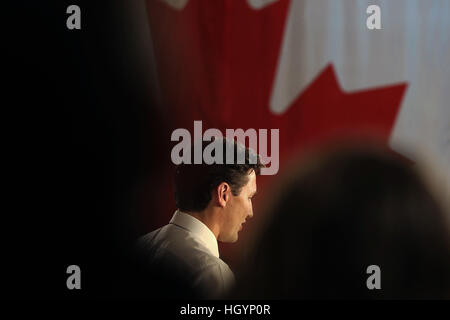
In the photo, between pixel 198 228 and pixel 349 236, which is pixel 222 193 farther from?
pixel 349 236

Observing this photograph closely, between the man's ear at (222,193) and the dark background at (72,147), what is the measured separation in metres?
0.26

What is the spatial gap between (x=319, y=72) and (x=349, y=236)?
654 millimetres

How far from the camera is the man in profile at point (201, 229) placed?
1866mm

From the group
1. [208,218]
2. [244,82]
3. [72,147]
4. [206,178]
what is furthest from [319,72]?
[72,147]

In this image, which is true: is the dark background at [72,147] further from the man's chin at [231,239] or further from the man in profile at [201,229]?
the man's chin at [231,239]

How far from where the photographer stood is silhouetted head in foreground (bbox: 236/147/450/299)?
6.72 feet

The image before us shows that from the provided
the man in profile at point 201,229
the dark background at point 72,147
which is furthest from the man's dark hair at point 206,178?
the dark background at point 72,147

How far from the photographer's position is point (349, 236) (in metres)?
2.05

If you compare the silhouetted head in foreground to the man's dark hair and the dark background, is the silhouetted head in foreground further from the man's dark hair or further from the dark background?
the dark background

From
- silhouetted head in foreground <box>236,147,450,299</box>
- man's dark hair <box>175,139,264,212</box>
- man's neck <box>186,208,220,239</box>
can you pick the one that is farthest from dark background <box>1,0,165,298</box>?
silhouetted head in foreground <box>236,147,450,299</box>
